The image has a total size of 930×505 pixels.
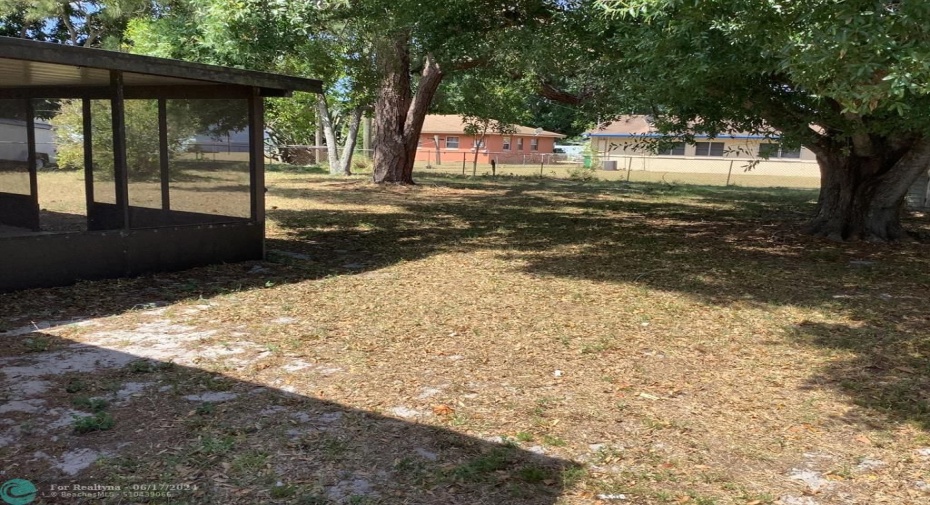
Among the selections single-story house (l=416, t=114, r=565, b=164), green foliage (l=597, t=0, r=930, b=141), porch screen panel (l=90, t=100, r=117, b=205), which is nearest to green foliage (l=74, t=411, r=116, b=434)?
green foliage (l=597, t=0, r=930, b=141)

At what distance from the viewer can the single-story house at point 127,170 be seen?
7.07 metres

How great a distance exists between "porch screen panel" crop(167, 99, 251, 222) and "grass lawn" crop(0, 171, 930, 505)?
3.11 feet

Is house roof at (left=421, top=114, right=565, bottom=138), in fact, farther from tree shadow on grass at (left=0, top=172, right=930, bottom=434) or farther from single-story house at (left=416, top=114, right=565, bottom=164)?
tree shadow on grass at (left=0, top=172, right=930, bottom=434)

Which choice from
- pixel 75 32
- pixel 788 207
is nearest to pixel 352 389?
pixel 788 207

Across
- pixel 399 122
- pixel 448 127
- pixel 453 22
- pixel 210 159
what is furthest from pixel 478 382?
pixel 448 127

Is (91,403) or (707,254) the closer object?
(91,403)

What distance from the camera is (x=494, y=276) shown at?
28.0 ft

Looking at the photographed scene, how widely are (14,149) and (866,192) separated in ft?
41.8

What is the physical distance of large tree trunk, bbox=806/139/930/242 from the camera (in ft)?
37.6

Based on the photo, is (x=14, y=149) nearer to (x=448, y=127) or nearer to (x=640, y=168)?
(x=640, y=168)

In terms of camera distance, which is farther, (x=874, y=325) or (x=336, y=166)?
(x=336, y=166)

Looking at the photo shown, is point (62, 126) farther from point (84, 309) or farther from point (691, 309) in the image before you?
point (691, 309)

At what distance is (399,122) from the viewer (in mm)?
21656

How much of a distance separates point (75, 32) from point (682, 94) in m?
29.7
